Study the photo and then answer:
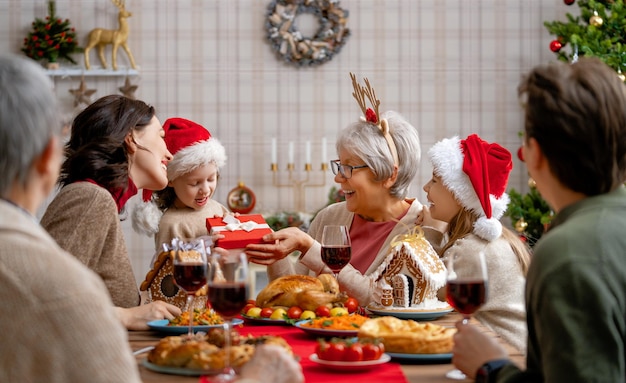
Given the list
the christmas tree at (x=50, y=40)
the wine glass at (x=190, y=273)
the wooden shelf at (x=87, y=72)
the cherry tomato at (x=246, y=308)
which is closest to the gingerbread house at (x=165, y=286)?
the cherry tomato at (x=246, y=308)

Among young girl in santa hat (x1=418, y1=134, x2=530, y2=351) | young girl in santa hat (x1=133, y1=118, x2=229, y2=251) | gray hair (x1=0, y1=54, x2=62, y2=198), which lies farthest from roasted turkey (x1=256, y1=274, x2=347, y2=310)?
gray hair (x1=0, y1=54, x2=62, y2=198)

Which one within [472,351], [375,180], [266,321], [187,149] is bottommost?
[266,321]

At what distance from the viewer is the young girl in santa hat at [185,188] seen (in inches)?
135

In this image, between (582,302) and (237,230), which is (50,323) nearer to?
(582,302)

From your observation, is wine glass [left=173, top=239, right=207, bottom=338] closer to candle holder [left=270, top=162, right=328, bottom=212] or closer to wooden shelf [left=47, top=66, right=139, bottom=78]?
candle holder [left=270, top=162, right=328, bottom=212]

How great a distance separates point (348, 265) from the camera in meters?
2.86

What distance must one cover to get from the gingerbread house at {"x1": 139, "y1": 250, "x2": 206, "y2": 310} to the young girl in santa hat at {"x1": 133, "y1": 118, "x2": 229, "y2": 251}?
2.97 ft

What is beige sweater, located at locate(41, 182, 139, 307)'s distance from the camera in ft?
7.54

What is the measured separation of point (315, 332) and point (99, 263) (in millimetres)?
726

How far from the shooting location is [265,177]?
6559 mm

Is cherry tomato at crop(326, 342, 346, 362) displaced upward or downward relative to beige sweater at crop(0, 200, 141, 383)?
downward

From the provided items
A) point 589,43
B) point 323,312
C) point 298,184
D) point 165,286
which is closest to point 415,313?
point 323,312

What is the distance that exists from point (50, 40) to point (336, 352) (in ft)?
17.5

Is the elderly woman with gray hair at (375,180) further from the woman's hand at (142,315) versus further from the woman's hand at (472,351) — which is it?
the woman's hand at (472,351)
